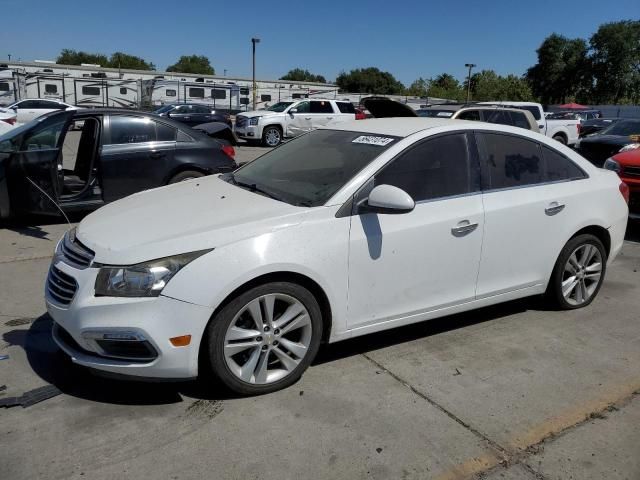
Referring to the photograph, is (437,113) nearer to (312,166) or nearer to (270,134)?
(270,134)

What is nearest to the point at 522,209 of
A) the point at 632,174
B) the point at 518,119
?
the point at 632,174

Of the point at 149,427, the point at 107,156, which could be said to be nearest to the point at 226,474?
the point at 149,427

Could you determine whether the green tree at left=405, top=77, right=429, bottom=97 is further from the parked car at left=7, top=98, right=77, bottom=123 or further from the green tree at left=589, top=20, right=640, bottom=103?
the parked car at left=7, top=98, right=77, bottom=123

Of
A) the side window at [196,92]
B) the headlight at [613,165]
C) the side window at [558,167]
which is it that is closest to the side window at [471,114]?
the headlight at [613,165]

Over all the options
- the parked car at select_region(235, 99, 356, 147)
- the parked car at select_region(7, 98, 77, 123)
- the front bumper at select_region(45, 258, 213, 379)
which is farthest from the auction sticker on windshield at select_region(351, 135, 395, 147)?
the parked car at select_region(7, 98, 77, 123)

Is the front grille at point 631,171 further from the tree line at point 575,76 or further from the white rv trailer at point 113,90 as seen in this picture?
the tree line at point 575,76

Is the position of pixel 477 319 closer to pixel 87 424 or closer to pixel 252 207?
pixel 252 207

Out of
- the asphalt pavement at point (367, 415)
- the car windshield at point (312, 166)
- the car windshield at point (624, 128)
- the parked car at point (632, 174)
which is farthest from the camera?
the car windshield at point (624, 128)

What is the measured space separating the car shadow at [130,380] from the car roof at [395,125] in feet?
4.87

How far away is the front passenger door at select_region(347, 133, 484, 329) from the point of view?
11.2 feet

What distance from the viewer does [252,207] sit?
3.38 metres

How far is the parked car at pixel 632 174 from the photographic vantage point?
7.39 metres

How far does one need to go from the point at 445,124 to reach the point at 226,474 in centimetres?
274

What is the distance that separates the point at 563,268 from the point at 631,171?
Answer: 394 centimetres
